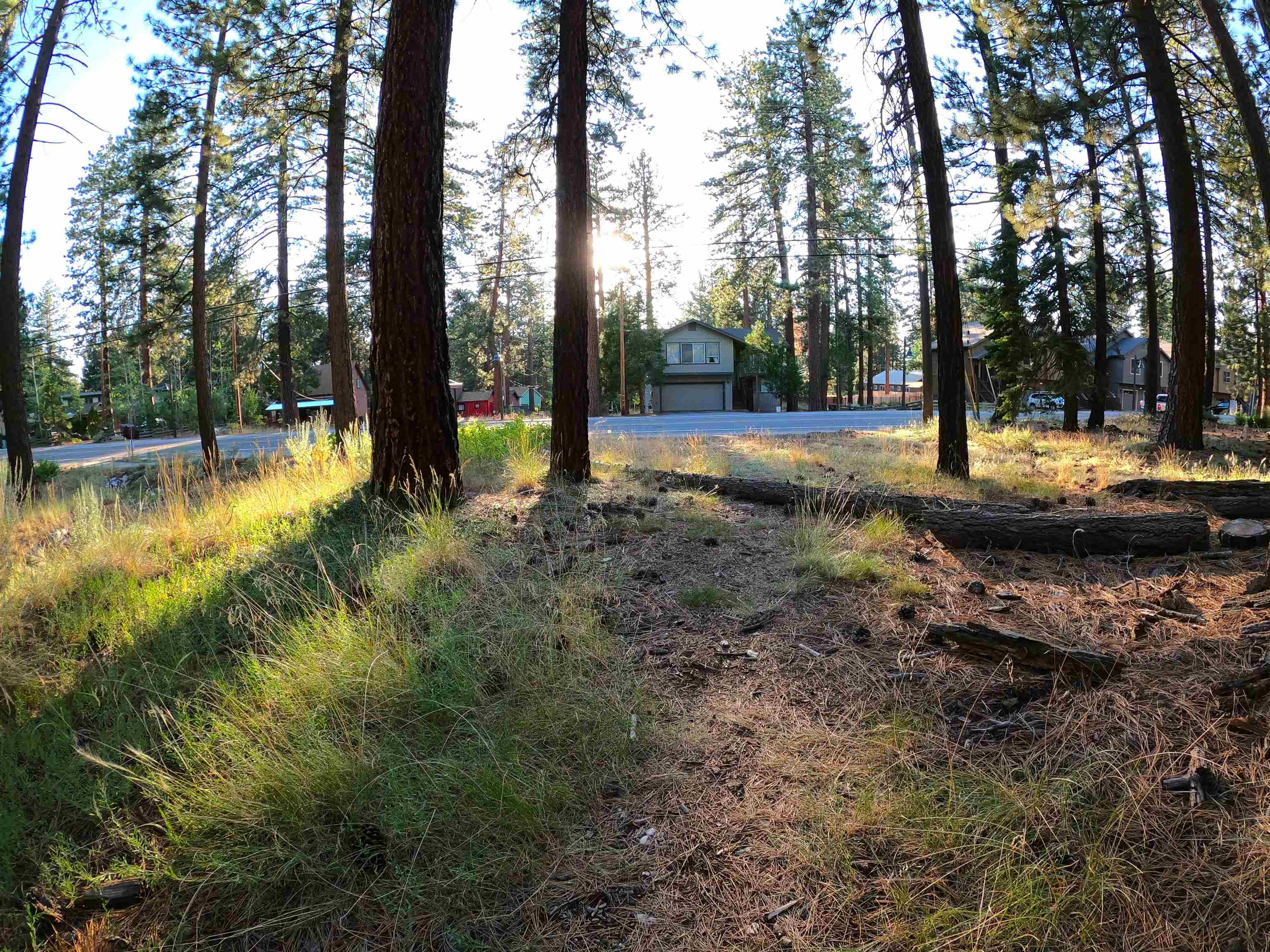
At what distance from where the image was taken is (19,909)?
231cm

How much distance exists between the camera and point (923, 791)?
2.28 meters

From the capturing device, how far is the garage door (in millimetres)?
48281

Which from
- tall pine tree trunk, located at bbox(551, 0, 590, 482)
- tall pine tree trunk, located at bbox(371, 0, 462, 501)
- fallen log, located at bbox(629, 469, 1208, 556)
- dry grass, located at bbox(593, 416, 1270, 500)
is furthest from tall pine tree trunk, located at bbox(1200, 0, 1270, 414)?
tall pine tree trunk, located at bbox(371, 0, 462, 501)

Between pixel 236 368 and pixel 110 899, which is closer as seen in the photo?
pixel 110 899

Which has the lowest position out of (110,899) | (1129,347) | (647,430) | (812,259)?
(110,899)

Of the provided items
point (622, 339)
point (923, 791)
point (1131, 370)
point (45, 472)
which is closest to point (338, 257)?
point (45, 472)

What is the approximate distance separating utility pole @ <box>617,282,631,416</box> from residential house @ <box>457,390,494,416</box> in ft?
50.2

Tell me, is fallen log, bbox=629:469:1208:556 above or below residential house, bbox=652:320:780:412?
below

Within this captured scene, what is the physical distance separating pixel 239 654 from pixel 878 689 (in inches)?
112

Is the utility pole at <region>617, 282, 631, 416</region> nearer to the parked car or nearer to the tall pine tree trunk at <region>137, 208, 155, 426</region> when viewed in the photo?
the parked car

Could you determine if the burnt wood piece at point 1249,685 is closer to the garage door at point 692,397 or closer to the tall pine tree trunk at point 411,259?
→ the tall pine tree trunk at point 411,259

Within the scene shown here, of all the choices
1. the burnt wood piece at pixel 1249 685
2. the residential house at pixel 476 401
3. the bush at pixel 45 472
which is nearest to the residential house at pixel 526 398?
the residential house at pixel 476 401

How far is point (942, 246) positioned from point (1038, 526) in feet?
17.0

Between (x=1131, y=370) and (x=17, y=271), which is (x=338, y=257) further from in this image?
(x=1131, y=370)
